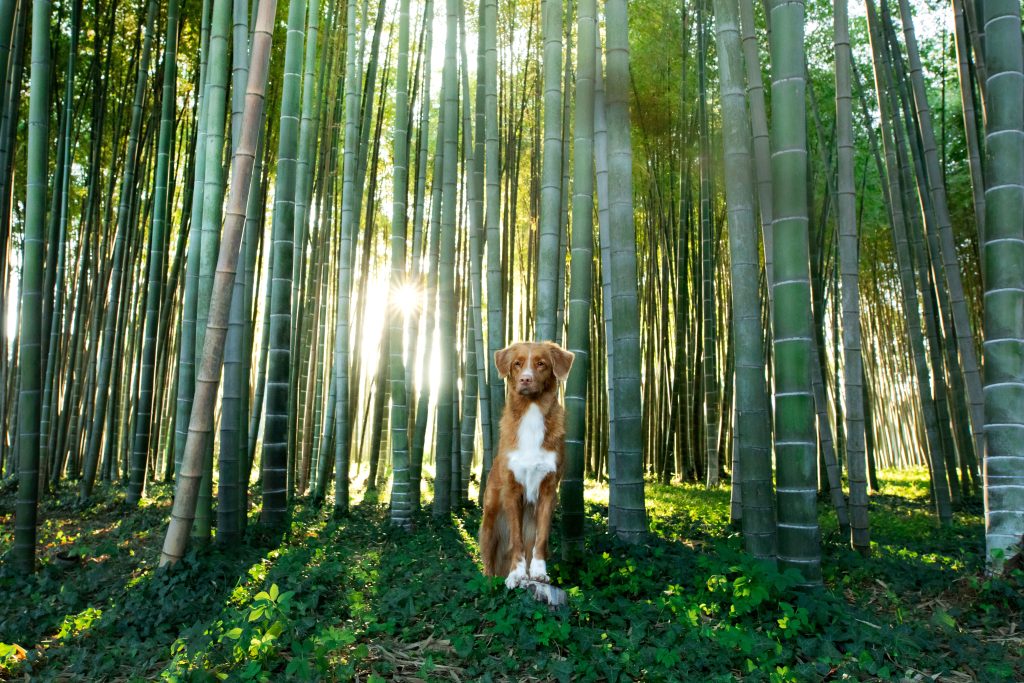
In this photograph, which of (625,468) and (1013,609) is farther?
(625,468)

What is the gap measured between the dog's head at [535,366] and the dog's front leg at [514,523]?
373 millimetres

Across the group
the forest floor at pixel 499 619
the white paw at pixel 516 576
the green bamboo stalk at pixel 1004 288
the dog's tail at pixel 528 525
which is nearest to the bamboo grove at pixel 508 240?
the green bamboo stalk at pixel 1004 288

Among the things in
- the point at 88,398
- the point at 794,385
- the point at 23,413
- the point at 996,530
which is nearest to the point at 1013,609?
the point at 996,530

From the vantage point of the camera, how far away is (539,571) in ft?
8.47

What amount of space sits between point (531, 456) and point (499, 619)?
584 mm

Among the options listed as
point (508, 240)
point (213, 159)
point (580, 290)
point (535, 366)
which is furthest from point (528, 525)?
point (508, 240)

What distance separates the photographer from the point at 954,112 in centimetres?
779

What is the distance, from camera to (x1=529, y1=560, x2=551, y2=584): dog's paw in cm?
256

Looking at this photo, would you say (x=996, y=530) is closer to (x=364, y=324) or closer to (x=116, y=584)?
(x=116, y=584)

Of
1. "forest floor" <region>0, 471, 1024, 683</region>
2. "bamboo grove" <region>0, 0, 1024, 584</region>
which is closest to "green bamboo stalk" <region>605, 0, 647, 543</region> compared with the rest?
"bamboo grove" <region>0, 0, 1024, 584</region>

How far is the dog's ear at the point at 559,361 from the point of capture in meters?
→ 2.73

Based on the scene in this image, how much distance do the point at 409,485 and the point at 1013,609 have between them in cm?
304

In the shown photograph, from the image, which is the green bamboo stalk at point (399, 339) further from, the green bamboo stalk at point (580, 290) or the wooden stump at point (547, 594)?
the wooden stump at point (547, 594)

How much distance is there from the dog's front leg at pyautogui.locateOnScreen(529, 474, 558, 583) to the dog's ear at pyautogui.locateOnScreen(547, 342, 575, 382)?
374 mm
